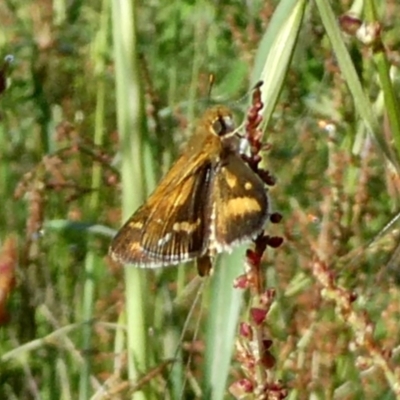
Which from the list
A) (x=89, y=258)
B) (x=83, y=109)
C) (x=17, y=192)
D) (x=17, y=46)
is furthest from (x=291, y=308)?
(x=17, y=46)

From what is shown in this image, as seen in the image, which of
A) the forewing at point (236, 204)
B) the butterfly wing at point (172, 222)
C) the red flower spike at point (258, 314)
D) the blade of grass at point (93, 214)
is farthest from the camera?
the blade of grass at point (93, 214)

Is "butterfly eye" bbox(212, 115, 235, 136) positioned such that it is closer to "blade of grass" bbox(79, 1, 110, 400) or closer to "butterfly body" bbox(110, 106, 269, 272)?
"butterfly body" bbox(110, 106, 269, 272)

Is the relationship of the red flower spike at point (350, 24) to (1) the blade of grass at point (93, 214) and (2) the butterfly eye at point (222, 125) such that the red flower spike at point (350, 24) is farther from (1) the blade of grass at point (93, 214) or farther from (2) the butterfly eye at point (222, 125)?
(1) the blade of grass at point (93, 214)

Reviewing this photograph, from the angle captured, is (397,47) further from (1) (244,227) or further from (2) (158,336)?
(1) (244,227)

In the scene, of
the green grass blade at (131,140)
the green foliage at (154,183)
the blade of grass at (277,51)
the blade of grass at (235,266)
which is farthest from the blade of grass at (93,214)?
the blade of grass at (277,51)

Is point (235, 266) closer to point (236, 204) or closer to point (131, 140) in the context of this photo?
point (236, 204)

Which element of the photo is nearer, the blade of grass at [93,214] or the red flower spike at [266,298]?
the red flower spike at [266,298]

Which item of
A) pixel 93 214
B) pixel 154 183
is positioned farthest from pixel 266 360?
pixel 93 214
